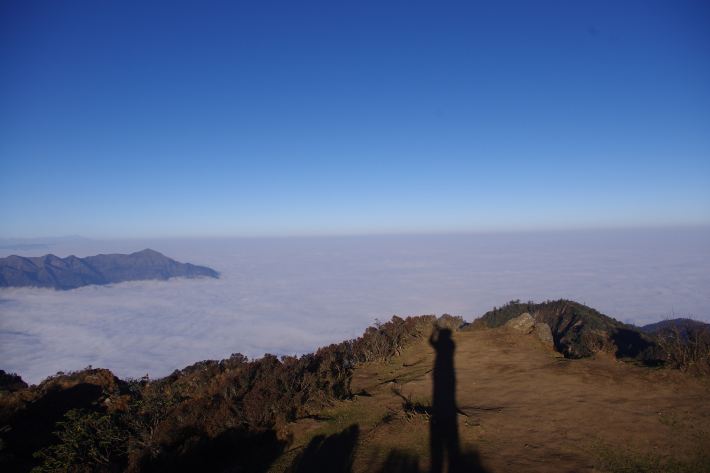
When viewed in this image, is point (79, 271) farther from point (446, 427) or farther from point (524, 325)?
point (446, 427)

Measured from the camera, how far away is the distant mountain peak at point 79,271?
141 meters

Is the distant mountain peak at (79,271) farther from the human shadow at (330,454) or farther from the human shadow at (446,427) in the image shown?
the human shadow at (446,427)

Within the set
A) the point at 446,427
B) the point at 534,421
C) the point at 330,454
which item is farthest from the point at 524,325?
the point at 330,454

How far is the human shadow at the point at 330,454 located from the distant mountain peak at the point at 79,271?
170662 millimetres

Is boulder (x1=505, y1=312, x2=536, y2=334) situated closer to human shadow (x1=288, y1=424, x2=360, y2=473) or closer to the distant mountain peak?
human shadow (x1=288, y1=424, x2=360, y2=473)

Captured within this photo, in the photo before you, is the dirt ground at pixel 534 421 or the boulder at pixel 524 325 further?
the boulder at pixel 524 325

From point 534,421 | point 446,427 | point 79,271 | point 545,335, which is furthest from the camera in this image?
point 79,271

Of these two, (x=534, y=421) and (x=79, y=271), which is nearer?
(x=534, y=421)

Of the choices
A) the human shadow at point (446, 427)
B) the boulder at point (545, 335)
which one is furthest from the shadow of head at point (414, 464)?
the boulder at point (545, 335)

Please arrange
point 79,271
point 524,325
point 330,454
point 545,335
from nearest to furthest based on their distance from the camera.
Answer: point 330,454, point 545,335, point 524,325, point 79,271

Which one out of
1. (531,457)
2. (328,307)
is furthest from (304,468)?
(328,307)

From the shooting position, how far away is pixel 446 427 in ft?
24.8

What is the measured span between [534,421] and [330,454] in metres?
4.29

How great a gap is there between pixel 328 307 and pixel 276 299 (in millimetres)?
21336
